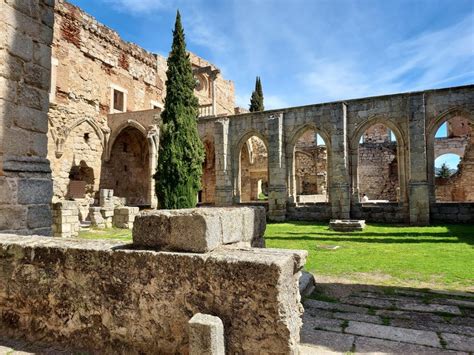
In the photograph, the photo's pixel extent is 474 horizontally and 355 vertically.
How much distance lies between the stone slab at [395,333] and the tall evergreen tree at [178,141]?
39.8 ft

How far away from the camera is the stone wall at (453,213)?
12.3 m

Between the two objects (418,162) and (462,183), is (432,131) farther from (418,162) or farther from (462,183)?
(462,183)

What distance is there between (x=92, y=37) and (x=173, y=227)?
20.1m

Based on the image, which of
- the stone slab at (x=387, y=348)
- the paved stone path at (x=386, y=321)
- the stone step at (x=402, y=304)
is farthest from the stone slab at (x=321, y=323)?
the stone step at (x=402, y=304)

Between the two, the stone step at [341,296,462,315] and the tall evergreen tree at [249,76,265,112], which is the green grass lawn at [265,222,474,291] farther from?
the tall evergreen tree at [249,76,265,112]

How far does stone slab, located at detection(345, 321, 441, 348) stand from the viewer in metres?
2.80

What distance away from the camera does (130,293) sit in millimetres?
2221

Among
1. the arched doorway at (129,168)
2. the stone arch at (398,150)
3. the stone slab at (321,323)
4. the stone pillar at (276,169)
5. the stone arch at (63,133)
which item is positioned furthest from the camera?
the arched doorway at (129,168)

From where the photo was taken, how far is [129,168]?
2020cm

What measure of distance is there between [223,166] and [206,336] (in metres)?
14.5

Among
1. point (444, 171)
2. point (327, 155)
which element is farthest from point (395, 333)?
point (444, 171)

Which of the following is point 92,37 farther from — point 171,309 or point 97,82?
point 171,309

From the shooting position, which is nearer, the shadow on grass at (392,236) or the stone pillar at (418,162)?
the shadow on grass at (392,236)

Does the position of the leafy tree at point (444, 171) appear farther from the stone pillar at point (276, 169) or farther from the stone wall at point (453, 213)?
the stone pillar at point (276, 169)
